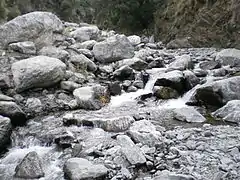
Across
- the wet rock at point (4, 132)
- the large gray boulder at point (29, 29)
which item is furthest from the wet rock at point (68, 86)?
the large gray boulder at point (29, 29)

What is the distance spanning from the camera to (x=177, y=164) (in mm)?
4930

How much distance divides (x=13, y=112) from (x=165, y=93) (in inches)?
124

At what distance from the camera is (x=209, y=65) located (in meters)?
9.50

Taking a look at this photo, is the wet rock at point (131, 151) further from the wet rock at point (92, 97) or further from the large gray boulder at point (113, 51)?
the large gray boulder at point (113, 51)

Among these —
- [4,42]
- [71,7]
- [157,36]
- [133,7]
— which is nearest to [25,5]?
[71,7]

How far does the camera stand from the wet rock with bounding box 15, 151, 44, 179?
4949 millimetres

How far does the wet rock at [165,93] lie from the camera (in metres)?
7.83

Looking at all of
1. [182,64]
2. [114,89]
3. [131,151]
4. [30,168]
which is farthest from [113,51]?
[30,168]

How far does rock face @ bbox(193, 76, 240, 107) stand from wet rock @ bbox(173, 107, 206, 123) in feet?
1.78

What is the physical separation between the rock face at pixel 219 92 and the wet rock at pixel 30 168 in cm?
362

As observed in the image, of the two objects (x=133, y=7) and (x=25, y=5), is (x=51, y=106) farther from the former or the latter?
(x=25, y=5)

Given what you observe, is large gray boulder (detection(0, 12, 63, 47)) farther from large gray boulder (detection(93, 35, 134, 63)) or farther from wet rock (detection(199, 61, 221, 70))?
wet rock (detection(199, 61, 221, 70))

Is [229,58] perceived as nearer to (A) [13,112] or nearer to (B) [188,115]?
(B) [188,115]

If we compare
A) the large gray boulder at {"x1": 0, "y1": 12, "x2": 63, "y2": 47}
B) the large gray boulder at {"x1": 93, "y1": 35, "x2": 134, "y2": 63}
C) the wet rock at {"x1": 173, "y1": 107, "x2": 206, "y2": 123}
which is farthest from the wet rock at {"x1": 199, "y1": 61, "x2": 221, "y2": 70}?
the large gray boulder at {"x1": 0, "y1": 12, "x2": 63, "y2": 47}
